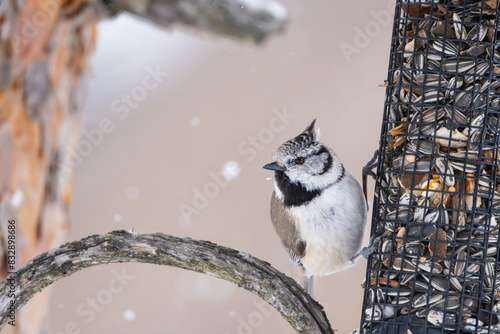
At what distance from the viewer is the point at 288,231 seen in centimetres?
236

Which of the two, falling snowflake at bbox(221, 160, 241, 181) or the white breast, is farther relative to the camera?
falling snowflake at bbox(221, 160, 241, 181)

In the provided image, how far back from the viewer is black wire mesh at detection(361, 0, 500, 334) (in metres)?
1.84

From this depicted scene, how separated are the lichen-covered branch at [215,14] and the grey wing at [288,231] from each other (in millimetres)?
972

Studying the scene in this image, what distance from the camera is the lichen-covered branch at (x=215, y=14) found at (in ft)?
8.96

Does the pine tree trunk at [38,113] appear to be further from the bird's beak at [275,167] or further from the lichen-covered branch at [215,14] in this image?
the bird's beak at [275,167]

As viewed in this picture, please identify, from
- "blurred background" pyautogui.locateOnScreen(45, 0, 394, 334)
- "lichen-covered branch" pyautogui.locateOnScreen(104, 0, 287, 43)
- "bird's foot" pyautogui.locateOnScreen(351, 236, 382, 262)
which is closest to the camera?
"bird's foot" pyautogui.locateOnScreen(351, 236, 382, 262)

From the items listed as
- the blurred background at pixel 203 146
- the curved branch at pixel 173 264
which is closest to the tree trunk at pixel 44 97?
the curved branch at pixel 173 264

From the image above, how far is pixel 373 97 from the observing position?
14.8 feet

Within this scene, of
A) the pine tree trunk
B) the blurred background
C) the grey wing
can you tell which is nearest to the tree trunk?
the pine tree trunk

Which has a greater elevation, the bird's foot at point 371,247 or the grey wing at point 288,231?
the grey wing at point 288,231

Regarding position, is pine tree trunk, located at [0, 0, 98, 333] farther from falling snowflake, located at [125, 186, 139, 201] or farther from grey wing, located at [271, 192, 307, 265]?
→ falling snowflake, located at [125, 186, 139, 201]

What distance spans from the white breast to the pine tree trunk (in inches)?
48.7

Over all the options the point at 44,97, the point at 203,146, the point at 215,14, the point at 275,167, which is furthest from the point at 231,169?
the point at 275,167

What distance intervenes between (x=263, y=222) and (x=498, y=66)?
8.41 feet
